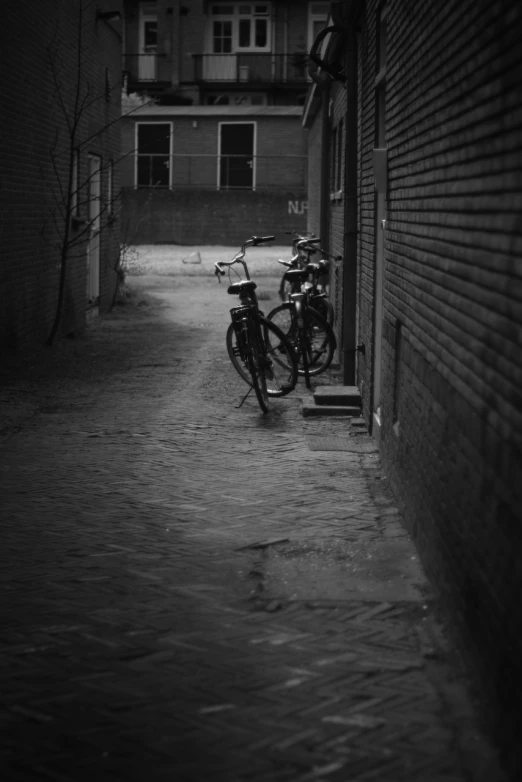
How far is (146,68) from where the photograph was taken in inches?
1934

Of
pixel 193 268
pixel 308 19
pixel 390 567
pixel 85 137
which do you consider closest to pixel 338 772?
pixel 390 567

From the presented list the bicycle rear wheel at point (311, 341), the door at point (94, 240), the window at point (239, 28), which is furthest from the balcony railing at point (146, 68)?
the bicycle rear wheel at point (311, 341)

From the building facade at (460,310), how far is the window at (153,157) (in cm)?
3775

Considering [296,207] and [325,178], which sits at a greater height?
[296,207]

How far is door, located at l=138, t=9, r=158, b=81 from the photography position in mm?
49000

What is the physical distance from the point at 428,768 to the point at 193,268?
91.7ft

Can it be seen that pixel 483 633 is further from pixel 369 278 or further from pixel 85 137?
pixel 85 137

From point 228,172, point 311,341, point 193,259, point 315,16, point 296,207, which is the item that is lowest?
point 311,341

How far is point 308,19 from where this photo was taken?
48.2m

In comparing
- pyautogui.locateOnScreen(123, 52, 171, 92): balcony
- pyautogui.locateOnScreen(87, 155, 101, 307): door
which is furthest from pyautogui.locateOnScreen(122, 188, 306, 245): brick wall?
pyautogui.locateOnScreen(87, 155, 101, 307): door

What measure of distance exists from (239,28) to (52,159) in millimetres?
37013

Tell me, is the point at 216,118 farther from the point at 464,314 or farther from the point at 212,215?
the point at 464,314

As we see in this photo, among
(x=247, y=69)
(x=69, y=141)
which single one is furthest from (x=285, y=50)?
(x=69, y=141)

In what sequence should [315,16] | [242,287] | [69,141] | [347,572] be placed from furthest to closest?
1. [315,16]
2. [69,141]
3. [242,287]
4. [347,572]
